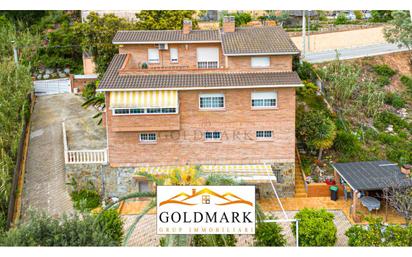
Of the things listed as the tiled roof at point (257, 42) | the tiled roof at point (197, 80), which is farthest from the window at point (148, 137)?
the tiled roof at point (257, 42)

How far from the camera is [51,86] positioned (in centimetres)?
5316

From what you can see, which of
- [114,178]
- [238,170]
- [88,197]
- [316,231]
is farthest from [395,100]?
[88,197]

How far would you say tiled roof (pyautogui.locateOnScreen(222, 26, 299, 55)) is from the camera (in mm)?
34844

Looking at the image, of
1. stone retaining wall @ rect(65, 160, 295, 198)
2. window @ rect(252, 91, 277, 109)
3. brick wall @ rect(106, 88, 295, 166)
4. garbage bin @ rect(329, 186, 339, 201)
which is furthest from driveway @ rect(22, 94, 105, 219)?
garbage bin @ rect(329, 186, 339, 201)

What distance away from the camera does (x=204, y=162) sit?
114 feet

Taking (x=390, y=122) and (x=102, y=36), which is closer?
(x=390, y=122)

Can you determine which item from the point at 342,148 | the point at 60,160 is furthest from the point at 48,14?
the point at 342,148

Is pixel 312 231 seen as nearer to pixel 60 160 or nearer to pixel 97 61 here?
pixel 60 160

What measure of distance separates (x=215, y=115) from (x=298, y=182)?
7.84 meters

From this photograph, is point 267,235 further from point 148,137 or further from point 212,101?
point 148,137

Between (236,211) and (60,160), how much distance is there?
16990 millimetres

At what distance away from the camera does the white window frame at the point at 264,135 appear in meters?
34.4

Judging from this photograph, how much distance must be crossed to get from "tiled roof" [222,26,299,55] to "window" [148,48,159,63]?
5710 millimetres

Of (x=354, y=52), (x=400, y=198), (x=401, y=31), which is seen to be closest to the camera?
(x=400, y=198)
